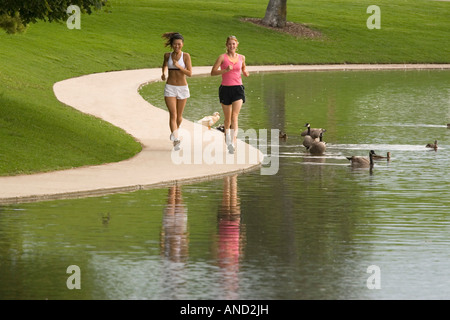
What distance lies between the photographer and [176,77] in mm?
20219

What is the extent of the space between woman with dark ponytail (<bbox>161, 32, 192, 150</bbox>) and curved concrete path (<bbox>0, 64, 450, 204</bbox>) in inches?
24.4

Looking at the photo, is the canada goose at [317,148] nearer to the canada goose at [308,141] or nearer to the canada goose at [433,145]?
the canada goose at [308,141]

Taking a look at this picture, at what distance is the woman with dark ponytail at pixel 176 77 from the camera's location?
2000 cm

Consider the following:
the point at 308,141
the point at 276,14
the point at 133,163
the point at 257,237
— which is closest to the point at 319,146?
the point at 308,141

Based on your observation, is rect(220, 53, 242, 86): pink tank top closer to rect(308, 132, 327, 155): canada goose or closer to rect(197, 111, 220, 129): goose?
rect(308, 132, 327, 155): canada goose

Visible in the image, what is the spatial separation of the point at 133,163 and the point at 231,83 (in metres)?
2.50

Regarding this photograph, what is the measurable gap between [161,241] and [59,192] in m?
3.49

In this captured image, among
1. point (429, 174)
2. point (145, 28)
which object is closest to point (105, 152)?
point (429, 174)

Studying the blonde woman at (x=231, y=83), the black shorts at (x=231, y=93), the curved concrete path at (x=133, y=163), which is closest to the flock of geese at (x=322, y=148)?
the curved concrete path at (x=133, y=163)

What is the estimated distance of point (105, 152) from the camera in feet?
65.7

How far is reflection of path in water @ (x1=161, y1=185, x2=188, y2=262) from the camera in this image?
11.6 metres
